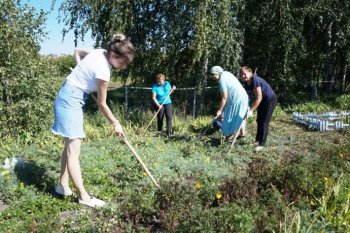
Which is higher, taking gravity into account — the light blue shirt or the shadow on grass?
the light blue shirt

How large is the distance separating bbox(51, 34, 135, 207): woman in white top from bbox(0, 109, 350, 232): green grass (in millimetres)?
400

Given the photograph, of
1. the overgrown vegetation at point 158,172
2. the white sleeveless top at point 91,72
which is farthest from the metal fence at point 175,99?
the white sleeveless top at point 91,72

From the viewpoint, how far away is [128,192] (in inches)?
169

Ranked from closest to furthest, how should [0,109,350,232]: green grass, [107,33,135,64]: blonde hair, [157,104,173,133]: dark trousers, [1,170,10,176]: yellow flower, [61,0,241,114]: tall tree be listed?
[0,109,350,232]: green grass, [107,33,135,64]: blonde hair, [1,170,10,176]: yellow flower, [157,104,173,133]: dark trousers, [61,0,241,114]: tall tree

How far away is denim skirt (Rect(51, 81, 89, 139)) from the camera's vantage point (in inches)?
150

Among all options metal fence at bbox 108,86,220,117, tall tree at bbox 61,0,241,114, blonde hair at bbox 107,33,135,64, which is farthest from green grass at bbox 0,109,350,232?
metal fence at bbox 108,86,220,117

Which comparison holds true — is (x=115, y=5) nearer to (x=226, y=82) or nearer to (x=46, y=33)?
(x=46, y=33)

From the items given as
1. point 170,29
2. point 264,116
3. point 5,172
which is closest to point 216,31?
point 170,29

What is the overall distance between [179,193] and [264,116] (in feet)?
11.3

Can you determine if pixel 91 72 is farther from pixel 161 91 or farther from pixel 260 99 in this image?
pixel 161 91

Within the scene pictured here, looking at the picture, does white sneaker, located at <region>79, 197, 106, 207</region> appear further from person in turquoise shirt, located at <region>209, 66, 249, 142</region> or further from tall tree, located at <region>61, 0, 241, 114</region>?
tall tree, located at <region>61, 0, 241, 114</region>

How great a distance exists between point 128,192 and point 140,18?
741 centimetres

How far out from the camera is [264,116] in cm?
656

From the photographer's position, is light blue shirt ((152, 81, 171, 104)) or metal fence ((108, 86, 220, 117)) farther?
metal fence ((108, 86, 220, 117))
